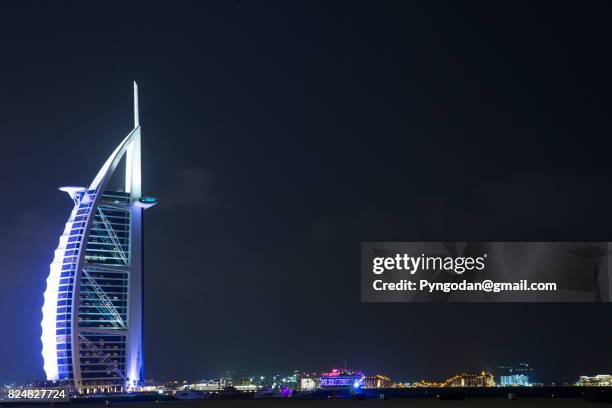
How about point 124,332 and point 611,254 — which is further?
point 124,332

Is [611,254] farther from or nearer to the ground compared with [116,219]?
nearer to the ground

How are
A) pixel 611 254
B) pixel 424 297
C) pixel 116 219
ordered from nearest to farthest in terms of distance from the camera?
pixel 424 297
pixel 611 254
pixel 116 219

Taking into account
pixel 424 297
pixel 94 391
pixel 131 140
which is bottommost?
pixel 94 391

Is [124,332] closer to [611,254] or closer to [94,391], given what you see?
[94,391]

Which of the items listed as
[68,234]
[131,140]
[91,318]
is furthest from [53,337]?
[131,140]

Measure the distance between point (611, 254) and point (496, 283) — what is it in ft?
30.1

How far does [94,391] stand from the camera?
184 metres

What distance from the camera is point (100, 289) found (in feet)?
611

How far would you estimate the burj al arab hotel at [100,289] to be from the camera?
180m

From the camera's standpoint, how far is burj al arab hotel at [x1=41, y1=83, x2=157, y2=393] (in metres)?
180

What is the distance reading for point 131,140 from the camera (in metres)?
197

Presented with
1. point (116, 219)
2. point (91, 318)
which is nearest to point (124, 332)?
point (91, 318)

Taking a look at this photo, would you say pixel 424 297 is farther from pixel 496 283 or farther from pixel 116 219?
pixel 116 219

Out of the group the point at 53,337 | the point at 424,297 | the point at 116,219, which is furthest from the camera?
the point at 116,219
